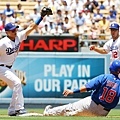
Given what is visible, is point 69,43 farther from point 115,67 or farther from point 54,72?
point 115,67

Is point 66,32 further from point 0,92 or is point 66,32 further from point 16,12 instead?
point 0,92

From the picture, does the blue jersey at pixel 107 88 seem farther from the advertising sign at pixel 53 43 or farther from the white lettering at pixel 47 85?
the advertising sign at pixel 53 43

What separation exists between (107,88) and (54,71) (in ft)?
22.1

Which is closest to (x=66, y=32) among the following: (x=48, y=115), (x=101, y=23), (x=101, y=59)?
(x=101, y=23)

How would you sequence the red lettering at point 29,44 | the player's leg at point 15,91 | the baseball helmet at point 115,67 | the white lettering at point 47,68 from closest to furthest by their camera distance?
the baseball helmet at point 115,67 < the player's leg at point 15,91 < the white lettering at point 47,68 < the red lettering at point 29,44

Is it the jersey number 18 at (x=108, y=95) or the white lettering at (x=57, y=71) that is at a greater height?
the jersey number 18 at (x=108, y=95)

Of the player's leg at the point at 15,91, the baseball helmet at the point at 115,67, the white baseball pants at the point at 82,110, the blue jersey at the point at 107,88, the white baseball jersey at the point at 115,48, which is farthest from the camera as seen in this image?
the white baseball jersey at the point at 115,48

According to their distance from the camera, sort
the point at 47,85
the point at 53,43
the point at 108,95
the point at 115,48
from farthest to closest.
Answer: the point at 53,43 → the point at 47,85 → the point at 115,48 → the point at 108,95

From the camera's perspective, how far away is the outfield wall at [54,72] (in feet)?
56.6

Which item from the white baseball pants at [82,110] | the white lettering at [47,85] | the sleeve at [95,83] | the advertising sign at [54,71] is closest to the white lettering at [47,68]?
the advertising sign at [54,71]

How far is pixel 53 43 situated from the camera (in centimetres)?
2108

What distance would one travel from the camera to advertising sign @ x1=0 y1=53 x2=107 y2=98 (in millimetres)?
17297

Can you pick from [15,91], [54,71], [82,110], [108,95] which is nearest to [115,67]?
[108,95]

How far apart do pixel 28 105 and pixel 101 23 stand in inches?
275
